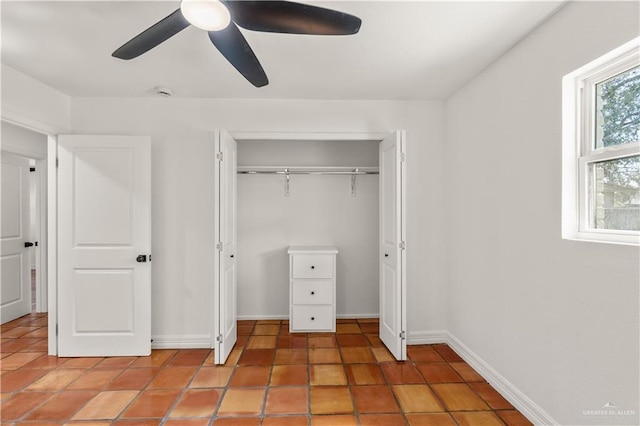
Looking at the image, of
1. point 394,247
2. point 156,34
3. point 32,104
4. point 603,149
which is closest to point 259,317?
point 394,247

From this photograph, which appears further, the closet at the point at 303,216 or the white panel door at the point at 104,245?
the closet at the point at 303,216

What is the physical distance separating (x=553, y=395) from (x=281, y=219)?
305cm

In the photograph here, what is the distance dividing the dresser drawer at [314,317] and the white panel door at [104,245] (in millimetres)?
1500

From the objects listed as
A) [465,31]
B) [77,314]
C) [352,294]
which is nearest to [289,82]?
[465,31]

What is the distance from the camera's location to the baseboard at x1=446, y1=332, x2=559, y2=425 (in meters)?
2.04

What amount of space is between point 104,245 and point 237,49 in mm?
2399

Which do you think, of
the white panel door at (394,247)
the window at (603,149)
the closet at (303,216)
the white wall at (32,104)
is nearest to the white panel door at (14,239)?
the white wall at (32,104)

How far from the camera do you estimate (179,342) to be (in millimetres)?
3273

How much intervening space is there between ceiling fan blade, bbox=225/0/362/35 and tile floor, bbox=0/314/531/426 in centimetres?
223

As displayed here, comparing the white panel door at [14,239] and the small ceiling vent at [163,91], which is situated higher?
the small ceiling vent at [163,91]

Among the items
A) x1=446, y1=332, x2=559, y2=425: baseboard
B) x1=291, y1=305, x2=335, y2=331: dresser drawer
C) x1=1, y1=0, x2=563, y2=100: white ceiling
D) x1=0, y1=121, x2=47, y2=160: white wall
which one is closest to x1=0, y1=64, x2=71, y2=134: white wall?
x1=1, y1=0, x2=563, y2=100: white ceiling

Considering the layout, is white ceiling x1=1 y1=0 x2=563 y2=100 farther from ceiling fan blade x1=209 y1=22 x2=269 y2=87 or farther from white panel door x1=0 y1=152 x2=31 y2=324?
white panel door x1=0 y1=152 x2=31 y2=324

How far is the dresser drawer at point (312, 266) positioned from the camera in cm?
373

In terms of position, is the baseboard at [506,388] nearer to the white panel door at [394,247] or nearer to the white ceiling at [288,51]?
the white panel door at [394,247]
